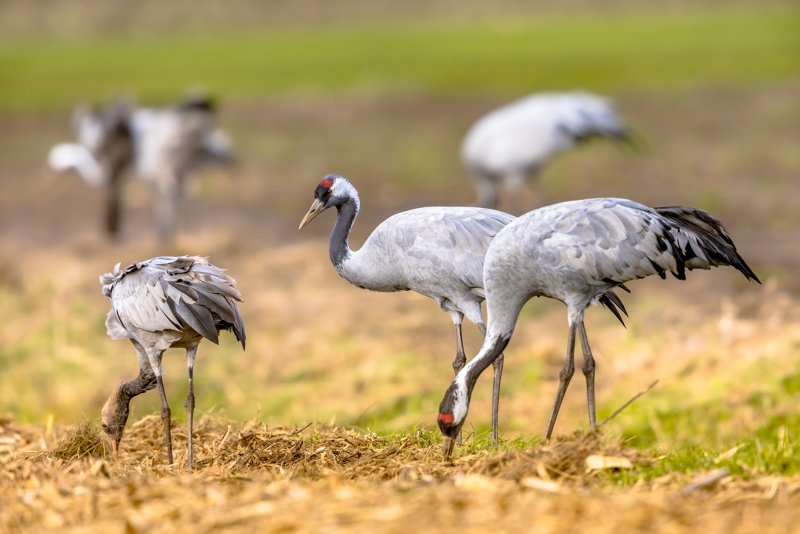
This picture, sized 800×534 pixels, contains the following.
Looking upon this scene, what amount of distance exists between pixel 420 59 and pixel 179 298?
928 inches

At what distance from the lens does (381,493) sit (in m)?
4.84

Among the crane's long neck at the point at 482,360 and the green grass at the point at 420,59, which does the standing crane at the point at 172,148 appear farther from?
the green grass at the point at 420,59

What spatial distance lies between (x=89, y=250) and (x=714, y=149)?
28.0 feet

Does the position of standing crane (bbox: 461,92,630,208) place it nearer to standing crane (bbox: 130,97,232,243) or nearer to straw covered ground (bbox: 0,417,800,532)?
standing crane (bbox: 130,97,232,243)

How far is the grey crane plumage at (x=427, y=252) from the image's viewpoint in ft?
22.8

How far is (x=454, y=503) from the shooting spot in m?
4.63

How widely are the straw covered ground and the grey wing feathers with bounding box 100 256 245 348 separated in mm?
620

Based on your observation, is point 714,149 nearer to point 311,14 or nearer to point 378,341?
point 378,341

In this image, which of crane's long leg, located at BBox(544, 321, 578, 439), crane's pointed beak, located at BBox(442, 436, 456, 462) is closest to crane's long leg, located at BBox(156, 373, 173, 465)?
crane's pointed beak, located at BBox(442, 436, 456, 462)

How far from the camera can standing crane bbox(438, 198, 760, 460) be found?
6309 millimetres

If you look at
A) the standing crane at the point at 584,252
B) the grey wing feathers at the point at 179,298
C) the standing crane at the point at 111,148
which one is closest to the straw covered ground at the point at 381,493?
the grey wing feathers at the point at 179,298

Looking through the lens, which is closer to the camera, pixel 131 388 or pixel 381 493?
pixel 381 493

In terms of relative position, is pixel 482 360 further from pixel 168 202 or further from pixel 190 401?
pixel 168 202

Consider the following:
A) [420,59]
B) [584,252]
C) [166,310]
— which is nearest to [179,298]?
[166,310]
